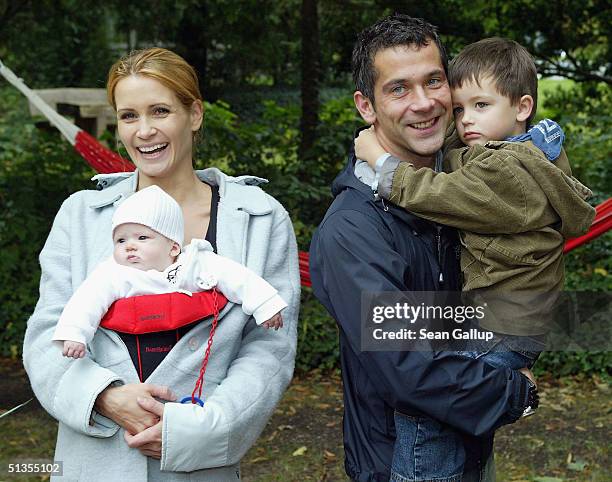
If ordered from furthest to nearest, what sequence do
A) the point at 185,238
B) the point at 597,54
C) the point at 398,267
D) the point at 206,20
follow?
the point at 206,20
the point at 597,54
the point at 185,238
the point at 398,267

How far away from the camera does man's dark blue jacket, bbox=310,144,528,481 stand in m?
1.83

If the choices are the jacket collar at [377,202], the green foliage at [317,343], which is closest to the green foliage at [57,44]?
the green foliage at [317,343]

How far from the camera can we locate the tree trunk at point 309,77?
6043 mm

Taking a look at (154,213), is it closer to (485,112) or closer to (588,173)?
(485,112)

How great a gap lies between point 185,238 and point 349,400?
564mm

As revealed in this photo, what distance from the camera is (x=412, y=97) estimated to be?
6.66ft

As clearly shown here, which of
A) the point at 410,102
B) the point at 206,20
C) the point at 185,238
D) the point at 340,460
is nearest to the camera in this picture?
the point at 410,102

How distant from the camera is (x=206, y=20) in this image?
7.06 metres

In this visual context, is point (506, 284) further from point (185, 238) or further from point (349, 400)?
point (185, 238)

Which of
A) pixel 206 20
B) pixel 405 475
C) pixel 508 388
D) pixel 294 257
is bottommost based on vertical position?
pixel 405 475

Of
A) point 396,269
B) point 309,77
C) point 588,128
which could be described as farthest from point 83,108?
point 396,269

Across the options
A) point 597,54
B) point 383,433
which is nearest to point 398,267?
point 383,433

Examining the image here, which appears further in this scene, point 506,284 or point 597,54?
point 597,54

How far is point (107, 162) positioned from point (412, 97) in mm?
2596
